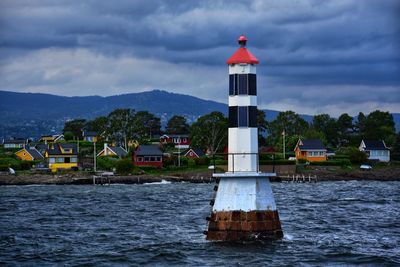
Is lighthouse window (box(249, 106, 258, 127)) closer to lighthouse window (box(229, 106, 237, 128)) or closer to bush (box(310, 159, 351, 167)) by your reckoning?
lighthouse window (box(229, 106, 237, 128))

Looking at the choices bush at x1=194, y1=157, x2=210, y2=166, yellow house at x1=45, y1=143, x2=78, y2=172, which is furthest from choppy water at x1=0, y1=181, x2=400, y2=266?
bush at x1=194, y1=157, x2=210, y2=166

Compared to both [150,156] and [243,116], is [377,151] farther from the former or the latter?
[243,116]

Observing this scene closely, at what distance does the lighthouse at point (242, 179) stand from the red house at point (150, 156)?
94014mm

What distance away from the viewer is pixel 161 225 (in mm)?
44031

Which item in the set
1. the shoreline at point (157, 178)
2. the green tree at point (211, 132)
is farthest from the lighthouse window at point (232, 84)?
the green tree at point (211, 132)

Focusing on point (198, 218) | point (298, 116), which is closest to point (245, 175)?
point (198, 218)

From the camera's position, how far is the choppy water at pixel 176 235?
30859 millimetres

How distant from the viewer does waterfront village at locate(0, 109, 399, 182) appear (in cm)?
12312

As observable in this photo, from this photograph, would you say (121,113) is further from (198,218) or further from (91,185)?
(198,218)

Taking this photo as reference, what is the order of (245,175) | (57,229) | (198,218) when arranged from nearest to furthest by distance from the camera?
1. (245,175)
2. (57,229)
3. (198,218)

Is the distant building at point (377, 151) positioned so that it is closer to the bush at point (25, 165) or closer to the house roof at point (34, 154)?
the house roof at point (34, 154)

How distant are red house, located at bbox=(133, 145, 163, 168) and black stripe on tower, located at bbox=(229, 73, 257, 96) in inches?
3715

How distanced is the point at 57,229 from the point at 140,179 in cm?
6607

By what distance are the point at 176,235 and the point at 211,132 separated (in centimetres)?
11026
